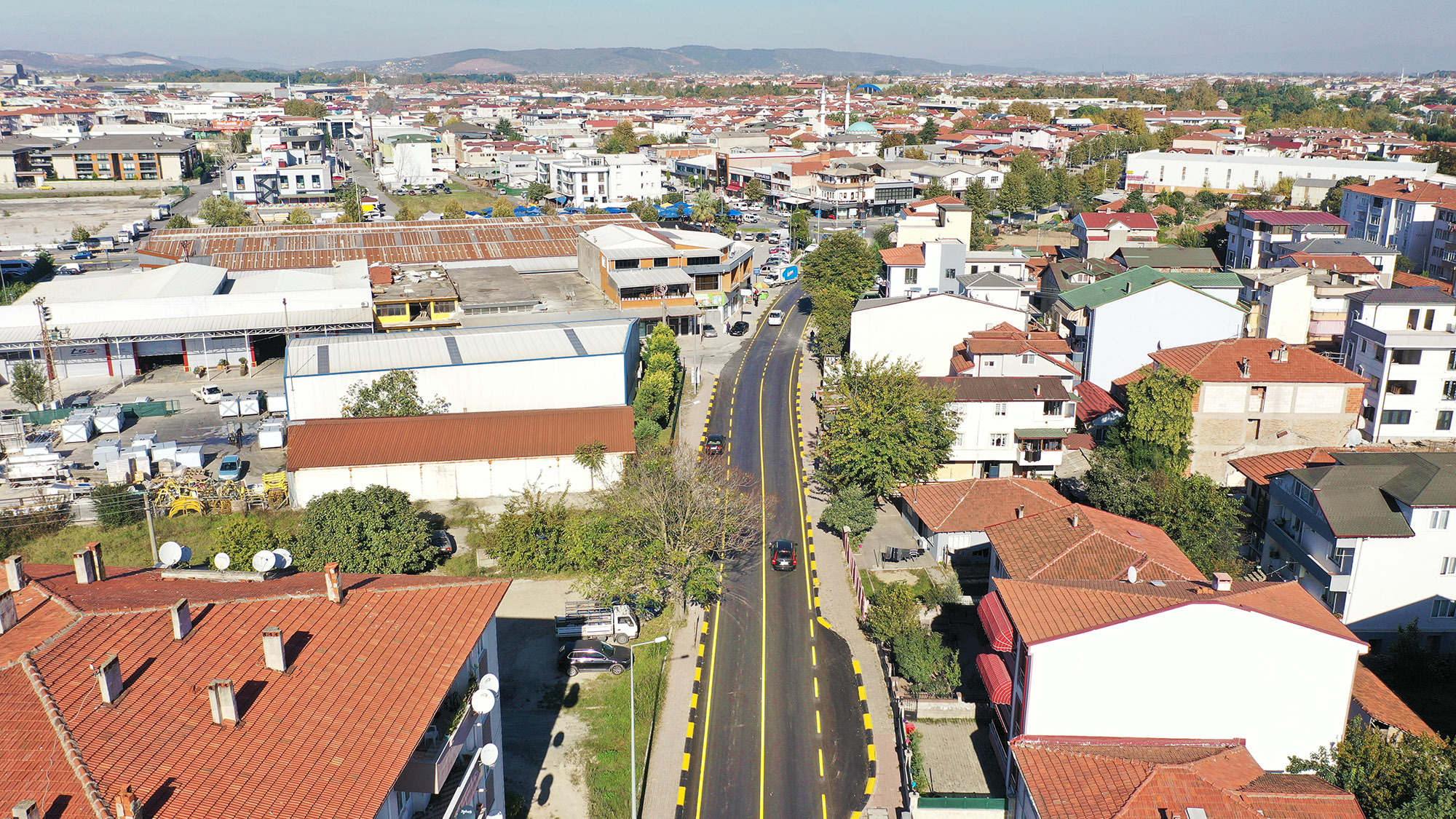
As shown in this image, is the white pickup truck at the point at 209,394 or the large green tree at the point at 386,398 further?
the white pickup truck at the point at 209,394

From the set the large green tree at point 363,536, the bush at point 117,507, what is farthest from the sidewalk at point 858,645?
the bush at point 117,507

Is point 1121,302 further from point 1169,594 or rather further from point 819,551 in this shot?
point 1169,594

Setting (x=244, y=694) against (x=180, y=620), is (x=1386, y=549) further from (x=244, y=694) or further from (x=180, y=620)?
(x=180, y=620)

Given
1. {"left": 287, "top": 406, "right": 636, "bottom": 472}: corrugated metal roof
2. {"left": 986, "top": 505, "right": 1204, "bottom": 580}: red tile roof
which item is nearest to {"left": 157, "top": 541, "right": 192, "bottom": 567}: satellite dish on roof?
{"left": 287, "top": 406, "right": 636, "bottom": 472}: corrugated metal roof

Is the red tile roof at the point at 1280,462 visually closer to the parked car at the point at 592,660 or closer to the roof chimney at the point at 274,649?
the parked car at the point at 592,660


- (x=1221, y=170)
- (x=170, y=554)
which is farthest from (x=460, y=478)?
(x=1221, y=170)

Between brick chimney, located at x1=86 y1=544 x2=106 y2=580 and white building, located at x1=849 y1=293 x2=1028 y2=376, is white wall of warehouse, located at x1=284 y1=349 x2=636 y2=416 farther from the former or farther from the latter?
brick chimney, located at x1=86 y1=544 x2=106 y2=580
